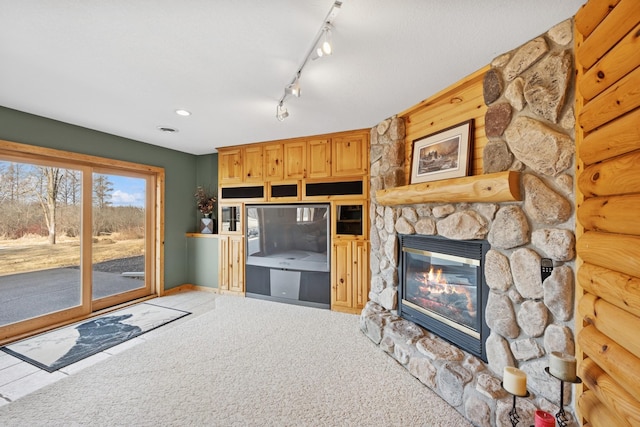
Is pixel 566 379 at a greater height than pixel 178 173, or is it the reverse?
pixel 178 173

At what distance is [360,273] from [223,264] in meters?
2.30

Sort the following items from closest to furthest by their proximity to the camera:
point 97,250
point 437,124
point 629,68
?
point 629,68 → point 437,124 → point 97,250

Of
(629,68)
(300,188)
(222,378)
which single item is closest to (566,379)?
(629,68)

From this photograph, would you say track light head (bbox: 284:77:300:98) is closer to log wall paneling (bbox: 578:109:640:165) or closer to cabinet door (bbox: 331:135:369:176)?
cabinet door (bbox: 331:135:369:176)

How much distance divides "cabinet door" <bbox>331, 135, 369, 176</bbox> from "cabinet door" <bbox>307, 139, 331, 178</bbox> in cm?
7

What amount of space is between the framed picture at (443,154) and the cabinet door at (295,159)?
1.66 meters

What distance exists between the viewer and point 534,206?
169cm

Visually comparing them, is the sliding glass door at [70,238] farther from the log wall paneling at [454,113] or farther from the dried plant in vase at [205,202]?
the log wall paneling at [454,113]

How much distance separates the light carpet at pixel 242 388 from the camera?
1842 millimetres

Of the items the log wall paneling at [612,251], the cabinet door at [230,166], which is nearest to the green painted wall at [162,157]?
the cabinet door at [230,166]

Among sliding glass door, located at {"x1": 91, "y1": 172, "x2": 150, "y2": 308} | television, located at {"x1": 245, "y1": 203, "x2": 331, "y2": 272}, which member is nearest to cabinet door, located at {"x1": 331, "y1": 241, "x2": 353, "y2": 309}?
television, located at {"x1": 245, "y1": 203, "x2": 331, "y2": 272}

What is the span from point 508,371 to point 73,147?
15.6ft

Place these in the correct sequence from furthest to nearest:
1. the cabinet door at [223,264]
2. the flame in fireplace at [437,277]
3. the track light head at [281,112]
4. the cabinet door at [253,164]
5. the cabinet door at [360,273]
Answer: the cabinet door at [223,264]
the cabinet door at [253,164]
the cabinet door at [360,273]
the track light head at [281,112]
the flame in fireplace at [437,277]

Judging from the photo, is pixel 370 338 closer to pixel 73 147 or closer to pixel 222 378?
pixel 222 378
